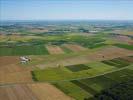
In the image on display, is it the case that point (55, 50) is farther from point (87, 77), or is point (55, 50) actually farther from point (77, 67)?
point (87, 77)

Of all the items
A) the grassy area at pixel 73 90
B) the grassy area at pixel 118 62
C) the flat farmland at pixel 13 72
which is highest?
the grassy area at pixel 118 62

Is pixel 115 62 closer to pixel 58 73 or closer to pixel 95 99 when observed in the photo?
pixel 58 73

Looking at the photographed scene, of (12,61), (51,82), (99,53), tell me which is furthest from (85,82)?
(99,53)

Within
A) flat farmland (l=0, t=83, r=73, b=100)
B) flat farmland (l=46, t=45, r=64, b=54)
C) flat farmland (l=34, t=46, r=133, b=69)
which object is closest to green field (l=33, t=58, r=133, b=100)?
flat farmland (l=0, t=83, r=73, b=100)

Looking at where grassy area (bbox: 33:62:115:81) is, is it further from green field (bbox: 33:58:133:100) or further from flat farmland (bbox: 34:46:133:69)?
flat farmland (bbox: 34:46:133:69)

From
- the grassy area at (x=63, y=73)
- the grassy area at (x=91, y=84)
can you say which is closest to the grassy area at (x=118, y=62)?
the grassy area at (x=63, y=73)

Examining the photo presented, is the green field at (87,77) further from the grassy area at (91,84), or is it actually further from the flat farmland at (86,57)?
the flat farmland at (86,57)

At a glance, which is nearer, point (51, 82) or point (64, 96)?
point (64, 96)

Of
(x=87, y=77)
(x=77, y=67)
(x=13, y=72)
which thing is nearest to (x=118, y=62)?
(x=77, y=67)
